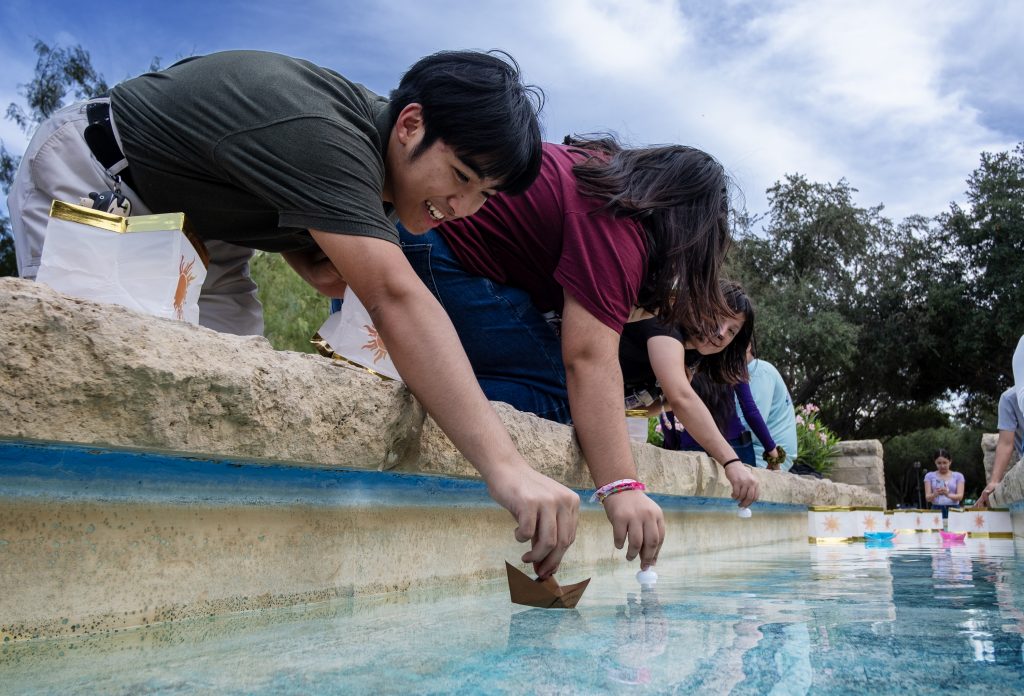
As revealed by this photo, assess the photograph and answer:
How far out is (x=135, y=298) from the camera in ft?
4.98

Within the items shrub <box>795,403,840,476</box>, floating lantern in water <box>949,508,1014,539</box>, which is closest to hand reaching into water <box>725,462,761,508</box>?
floating lantern in water <box>949,508,1014,539</box>

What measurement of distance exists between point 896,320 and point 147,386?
23.5 meters

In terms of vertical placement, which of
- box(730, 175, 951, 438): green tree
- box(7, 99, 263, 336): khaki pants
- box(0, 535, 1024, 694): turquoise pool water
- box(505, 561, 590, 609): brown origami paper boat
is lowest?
box(0, 535, 1024, 694): turquoise pool water

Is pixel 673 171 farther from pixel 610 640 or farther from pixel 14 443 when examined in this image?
pixel 14 443

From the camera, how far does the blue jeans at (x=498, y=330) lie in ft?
7.46

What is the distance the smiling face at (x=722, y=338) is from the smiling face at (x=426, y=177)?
5.48 ft

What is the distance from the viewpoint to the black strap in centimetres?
167

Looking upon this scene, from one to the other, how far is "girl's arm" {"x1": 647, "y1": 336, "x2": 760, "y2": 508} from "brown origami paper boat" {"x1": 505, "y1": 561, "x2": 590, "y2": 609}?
4.86 feet

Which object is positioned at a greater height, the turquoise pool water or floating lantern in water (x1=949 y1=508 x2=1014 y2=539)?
floating lantern in water (x1=949 y1=508 x2=1014 y2=539)

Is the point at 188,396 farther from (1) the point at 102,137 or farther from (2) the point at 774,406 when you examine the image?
(2) the point at 774,406

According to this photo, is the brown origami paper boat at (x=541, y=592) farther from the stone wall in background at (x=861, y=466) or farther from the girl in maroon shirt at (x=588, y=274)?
the stone wall in background at (x=861, y=466)

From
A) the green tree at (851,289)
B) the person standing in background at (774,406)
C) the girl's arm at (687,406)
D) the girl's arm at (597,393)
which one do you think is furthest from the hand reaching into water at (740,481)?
the green tree at (851,289)

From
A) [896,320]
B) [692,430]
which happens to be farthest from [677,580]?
[896,320]

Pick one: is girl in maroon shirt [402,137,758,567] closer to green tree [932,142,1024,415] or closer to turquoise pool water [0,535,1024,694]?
turquoise pool water [0,535,1024,694]
